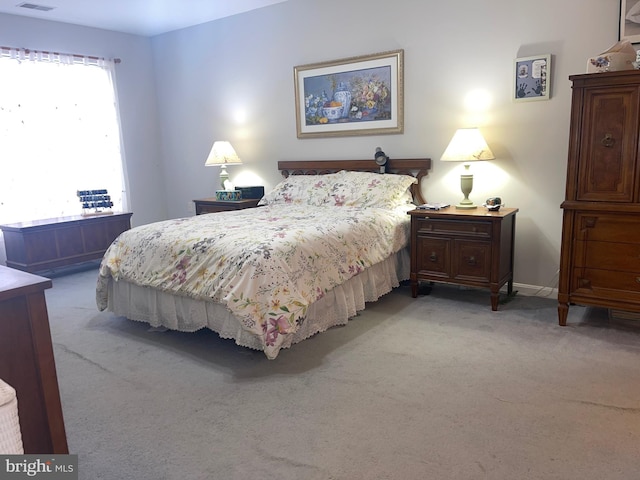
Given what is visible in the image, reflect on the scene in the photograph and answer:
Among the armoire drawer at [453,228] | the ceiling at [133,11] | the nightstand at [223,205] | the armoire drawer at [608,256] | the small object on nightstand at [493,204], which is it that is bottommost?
the armoire drawer at [608,256]

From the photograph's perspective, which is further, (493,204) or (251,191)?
(251,191)

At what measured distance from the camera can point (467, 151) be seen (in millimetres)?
3613

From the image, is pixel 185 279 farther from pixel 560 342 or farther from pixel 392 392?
pixel 560 342

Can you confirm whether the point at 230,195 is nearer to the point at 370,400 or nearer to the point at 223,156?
the point at 223,156

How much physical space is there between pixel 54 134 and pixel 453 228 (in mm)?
4221

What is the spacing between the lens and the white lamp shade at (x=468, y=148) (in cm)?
359

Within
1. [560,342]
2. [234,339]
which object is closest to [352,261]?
[234,339]

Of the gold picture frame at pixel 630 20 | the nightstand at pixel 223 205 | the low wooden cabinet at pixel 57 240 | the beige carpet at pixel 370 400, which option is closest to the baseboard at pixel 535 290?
the beige carpet at pixel 370 400

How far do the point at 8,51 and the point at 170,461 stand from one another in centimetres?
465

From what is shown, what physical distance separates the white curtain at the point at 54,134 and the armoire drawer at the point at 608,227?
192 inches

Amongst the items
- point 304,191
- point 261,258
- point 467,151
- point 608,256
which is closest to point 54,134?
point 304,191

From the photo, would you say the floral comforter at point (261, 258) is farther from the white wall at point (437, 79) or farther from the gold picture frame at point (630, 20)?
the gold picture frame at point (630, 20)

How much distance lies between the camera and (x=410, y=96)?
4180 mm

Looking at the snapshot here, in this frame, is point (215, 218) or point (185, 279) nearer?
point (185, 279)
